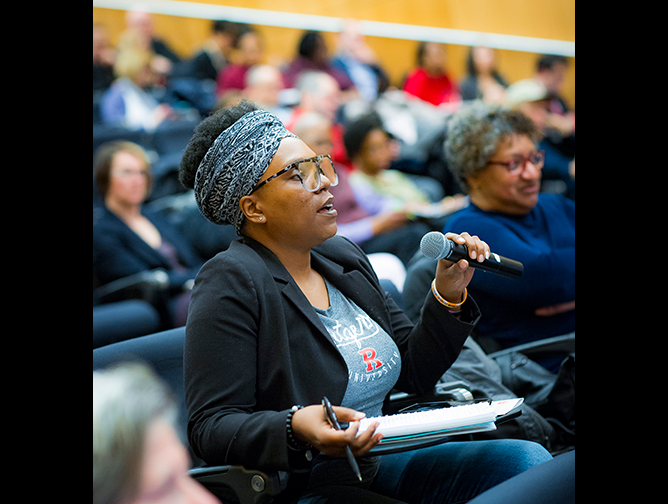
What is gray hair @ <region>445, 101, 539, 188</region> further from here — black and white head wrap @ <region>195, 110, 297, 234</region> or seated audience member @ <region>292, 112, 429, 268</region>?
black and white head wrap @ <region>195, 110, 297, 234</region>

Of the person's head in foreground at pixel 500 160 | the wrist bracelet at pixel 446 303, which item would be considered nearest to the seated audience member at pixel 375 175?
the person's head in foreground at pixel 500 160

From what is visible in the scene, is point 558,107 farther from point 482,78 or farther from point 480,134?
point 480,134

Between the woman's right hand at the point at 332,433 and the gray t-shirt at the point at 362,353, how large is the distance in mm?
212

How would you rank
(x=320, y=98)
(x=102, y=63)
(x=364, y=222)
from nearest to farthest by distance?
(x=364, y=222) < (x=320, y=98) < (x=102, y=63)

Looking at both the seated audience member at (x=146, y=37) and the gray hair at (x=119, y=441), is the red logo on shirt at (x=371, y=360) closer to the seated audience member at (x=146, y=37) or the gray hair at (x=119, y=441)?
the gray hair at (x=119, y=441)

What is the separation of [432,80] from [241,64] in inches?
80.4

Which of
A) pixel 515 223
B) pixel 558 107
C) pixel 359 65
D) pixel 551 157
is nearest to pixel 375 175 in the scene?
pixel 551 157

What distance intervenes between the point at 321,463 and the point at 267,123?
0.65m

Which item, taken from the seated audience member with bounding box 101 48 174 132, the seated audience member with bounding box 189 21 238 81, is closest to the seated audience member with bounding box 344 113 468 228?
the seated audience member with bounding box 101 48 174 132

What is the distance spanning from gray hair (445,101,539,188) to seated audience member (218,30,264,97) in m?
3.70

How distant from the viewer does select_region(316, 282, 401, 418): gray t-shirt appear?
1210 mm

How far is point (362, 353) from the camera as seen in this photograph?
1233 mm
